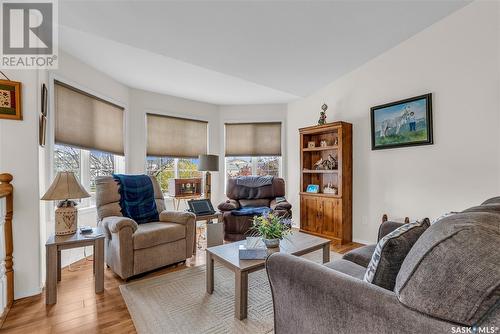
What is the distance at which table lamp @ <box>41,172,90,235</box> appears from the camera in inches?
83.2

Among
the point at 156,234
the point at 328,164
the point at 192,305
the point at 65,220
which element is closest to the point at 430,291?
the point at 192,305

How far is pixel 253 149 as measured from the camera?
512cm

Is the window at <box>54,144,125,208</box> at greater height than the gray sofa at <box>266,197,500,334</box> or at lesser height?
greater

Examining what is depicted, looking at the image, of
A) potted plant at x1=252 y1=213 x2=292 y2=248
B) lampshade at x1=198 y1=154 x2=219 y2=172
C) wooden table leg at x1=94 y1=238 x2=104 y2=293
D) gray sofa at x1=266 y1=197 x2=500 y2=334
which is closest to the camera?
gray sofa at x1=266 y1=197 x2=500 y2=334

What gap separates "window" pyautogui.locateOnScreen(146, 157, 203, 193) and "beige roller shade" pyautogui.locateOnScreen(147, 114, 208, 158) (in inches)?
4.9

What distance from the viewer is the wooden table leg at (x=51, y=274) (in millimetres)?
1987

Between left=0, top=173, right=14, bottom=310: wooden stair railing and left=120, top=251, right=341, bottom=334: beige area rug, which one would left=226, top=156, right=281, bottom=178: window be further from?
left=0, top=173, right=14, bottom=310: wooden stair railing

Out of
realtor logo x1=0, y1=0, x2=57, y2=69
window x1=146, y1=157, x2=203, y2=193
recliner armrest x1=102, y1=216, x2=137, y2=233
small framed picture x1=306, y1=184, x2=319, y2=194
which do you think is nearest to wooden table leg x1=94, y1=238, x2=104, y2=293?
recliner armrest x1=102, y1=216, x2=137, y2=233

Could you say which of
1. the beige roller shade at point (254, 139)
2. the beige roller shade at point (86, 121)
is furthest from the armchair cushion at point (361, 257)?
the beige roller shade at point (254, 139)

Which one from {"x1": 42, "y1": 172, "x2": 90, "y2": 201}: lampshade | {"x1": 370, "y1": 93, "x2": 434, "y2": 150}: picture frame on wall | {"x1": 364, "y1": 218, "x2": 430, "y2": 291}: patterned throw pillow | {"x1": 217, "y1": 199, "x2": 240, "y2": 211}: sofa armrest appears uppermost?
{"x1": 370, "y1": 93, "x2": 434, "y2": 150}: picture frame on wall

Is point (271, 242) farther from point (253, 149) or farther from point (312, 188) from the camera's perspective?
point (253, 149)

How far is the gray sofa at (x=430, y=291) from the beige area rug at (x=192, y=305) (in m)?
0.84

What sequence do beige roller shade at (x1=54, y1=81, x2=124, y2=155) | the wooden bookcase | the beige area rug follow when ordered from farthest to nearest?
the wooden bookcase
beige roller shade at (x1=54, y1=81, x2=124, y2=155)
the beige area rug

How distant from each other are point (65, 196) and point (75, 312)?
0.93 meters
